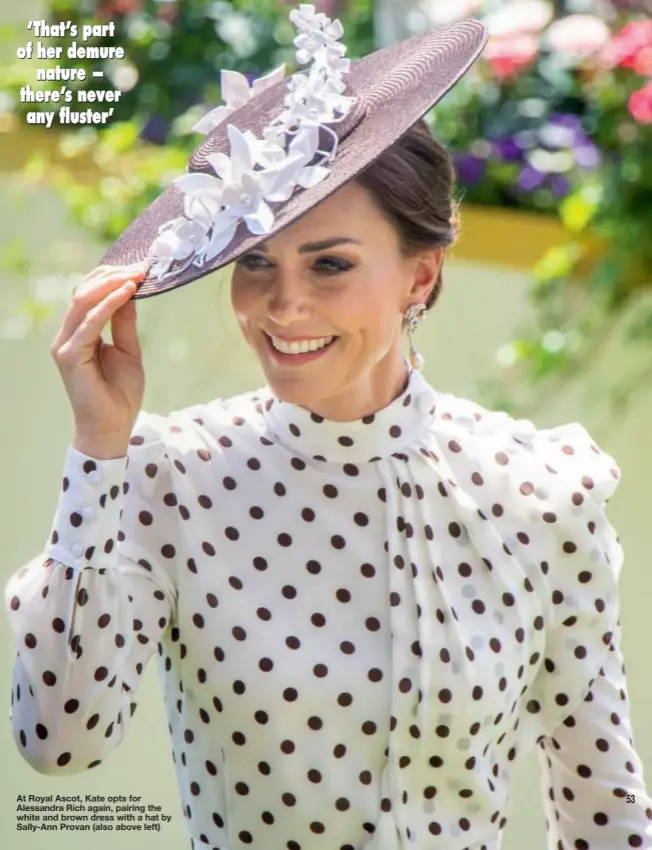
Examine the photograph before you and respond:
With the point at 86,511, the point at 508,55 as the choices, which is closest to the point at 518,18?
the point at 508,55

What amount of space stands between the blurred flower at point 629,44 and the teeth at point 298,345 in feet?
6.16

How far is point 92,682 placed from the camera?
1.51 meters

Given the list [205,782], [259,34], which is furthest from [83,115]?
[205,782]

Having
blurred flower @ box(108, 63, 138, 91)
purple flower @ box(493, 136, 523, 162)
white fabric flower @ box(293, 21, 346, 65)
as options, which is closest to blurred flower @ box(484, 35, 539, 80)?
purple flower @ box(493, 136, 523, 162)

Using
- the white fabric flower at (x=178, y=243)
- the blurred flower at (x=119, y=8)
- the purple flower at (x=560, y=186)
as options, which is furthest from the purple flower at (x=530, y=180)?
the white fabric flower at (x=178, y=243)

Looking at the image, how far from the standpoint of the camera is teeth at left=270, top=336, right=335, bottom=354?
1559 mm

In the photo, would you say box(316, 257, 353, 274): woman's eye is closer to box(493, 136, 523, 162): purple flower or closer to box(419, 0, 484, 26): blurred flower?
box(493, 136, 523, 162): purple flower

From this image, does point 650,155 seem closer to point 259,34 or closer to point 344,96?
point 259,34

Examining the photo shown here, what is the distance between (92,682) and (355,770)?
331 mm

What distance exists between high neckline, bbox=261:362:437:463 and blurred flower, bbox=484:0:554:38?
74.2 inches

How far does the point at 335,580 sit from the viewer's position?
1.69 meters

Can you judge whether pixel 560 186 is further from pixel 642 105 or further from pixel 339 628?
pixel 339 628

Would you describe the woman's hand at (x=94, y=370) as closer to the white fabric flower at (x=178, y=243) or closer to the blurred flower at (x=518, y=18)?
the white fabric flower at (x=178, y=243)

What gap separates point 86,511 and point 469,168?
6.47 feet
